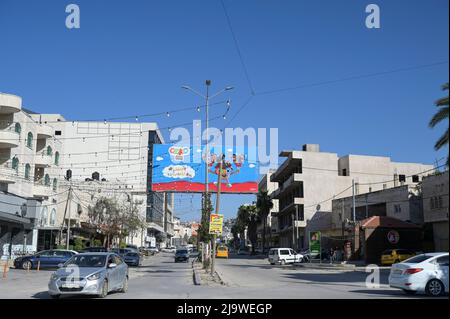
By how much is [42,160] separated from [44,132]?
2.75 meters

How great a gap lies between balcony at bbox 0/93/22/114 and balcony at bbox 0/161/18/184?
459cm

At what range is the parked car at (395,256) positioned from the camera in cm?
4425

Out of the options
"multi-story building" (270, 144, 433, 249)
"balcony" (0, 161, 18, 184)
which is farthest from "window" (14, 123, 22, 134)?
"multi-story building" (270, 144, 433, 249)

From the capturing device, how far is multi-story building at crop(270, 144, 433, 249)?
233 ft

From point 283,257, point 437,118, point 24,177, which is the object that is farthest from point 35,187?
point 437,118

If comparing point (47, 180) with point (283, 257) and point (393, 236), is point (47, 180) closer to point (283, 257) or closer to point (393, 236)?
point (283, 257)

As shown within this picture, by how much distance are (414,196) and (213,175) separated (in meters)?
19.4

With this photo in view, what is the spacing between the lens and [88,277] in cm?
1627

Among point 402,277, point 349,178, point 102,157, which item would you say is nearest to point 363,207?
point 349,178

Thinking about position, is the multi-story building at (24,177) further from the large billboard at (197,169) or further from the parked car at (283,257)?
the parked car at (283,257)

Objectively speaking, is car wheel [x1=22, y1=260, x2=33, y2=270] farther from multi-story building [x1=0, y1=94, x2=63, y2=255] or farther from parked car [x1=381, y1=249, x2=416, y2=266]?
parked car [x1=381, y1=249, x2=416, y2=266]

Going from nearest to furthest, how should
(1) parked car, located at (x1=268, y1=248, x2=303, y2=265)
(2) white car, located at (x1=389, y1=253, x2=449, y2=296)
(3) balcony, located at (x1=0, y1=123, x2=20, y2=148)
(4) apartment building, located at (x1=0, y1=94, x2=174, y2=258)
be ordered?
(2) white car, located at (x1=389, y1=253, x2=449, y2=296) → (3) balcony, located at (x1=0, y1=123, x2=20, y2=148) → (4) apartment building, located at (x1=0, y1=94, x2=174, y2=258) → (1) parked car, located at (x1=268, y1=248, x2=303, y2=265)

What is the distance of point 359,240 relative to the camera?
52375mm
